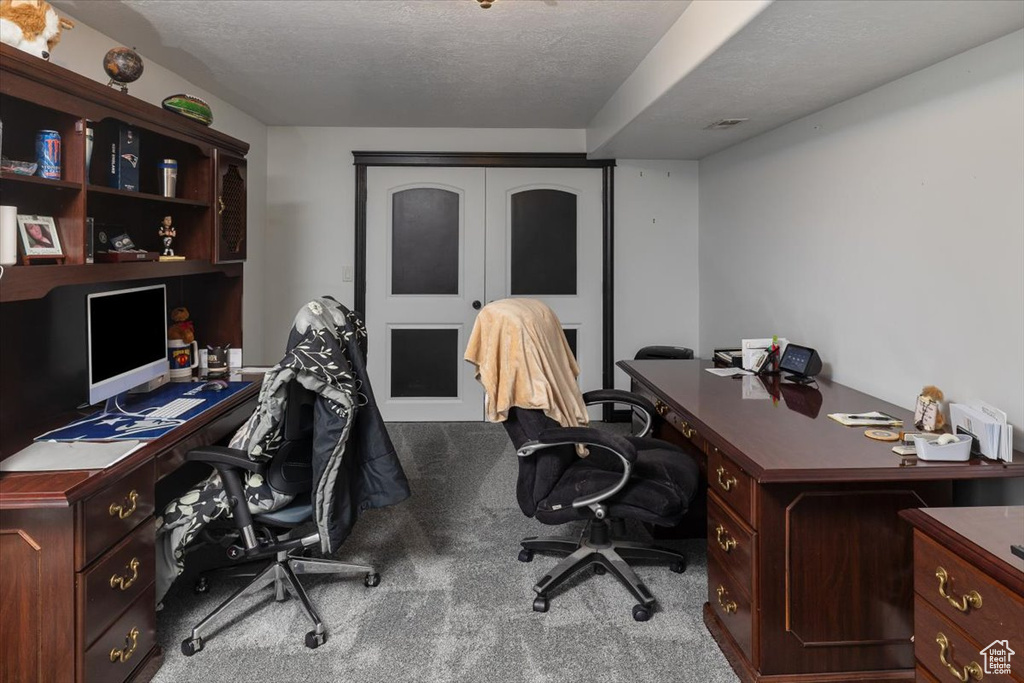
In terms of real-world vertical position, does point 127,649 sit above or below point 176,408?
below

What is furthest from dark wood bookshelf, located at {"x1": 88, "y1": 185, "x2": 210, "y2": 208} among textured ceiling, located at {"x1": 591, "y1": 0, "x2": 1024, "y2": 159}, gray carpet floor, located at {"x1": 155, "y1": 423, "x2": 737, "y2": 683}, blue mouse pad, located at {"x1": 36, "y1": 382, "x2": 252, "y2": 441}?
textured ceiling, located at {"x1": 591, "y1": 0, "x2": 1024, "y2": 159}

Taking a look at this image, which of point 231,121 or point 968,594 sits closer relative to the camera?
point 968,594

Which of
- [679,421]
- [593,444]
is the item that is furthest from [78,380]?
[679,421]

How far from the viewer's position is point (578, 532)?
3.18m

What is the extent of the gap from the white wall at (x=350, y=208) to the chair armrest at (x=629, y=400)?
2.36m

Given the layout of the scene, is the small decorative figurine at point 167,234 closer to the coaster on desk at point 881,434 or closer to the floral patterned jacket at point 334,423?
the floral patterned jacket at point 334,423

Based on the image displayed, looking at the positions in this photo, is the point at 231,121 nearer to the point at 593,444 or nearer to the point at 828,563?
the point at 593,444

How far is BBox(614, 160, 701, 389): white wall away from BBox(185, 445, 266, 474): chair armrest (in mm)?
3655

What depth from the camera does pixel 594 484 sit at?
2406 mm

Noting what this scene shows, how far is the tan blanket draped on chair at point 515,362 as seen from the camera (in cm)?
240

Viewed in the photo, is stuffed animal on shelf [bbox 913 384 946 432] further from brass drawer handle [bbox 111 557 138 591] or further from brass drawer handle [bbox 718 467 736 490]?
brass drawer handle [bbox 111 557 138 591]

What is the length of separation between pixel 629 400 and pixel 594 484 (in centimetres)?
77

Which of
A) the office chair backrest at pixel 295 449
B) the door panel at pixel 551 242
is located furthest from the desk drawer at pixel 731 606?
the door panel at pixel 551 242

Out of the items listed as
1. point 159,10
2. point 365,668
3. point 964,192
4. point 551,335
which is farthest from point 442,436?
point 964,192
